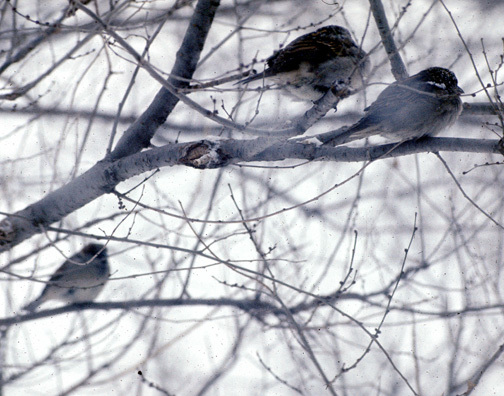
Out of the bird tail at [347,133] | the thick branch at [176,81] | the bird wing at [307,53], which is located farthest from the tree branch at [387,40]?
the thick branch at [176,81]

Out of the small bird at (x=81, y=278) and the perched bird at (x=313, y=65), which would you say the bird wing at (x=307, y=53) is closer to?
the perched bird at (x=313, y=65)

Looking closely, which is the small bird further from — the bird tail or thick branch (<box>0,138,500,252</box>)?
the bird tail

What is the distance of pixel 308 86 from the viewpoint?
3.65 meters

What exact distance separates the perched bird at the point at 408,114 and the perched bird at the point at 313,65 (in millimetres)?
385

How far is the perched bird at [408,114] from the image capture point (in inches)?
122

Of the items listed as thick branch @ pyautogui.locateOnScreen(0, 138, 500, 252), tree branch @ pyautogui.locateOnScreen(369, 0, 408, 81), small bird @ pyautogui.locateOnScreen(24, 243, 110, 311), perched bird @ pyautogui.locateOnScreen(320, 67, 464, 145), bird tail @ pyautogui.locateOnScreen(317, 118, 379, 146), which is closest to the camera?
thick branch @ pyautogui.locateOnScreen(0, 138, 500, 252)

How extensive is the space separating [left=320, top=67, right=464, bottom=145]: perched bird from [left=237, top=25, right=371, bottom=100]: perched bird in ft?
1.26

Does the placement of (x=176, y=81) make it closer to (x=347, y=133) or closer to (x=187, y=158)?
(x=187, y=158)

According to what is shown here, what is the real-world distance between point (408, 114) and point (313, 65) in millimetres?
830

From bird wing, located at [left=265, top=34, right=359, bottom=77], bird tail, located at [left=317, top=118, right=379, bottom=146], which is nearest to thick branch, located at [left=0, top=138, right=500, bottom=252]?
bird tail, located at [left=317, top=118, right=379, bottom=146]

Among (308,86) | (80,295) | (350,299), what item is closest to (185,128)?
(308,86)

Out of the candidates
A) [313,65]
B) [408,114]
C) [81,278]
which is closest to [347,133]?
[408,114]

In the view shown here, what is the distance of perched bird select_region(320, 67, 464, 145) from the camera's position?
309 centimetres

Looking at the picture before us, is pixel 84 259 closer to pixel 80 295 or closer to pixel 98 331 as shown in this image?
pixel 80 295
